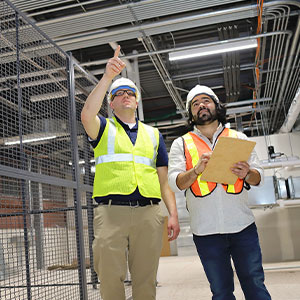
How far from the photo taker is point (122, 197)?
2.40 meters

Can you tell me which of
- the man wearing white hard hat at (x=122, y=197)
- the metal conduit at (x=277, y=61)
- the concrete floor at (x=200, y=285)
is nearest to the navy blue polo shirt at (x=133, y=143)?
the man wearing white hard hat at (x=122, y=197)

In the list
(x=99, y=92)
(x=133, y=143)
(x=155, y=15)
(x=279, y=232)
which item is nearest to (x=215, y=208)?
(x=133, y=143)

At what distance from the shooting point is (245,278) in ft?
7.10

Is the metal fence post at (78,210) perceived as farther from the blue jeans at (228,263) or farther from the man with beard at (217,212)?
the blue jeans at (228,263)

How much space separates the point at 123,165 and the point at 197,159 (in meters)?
0.48

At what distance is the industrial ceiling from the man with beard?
3338 millimetres

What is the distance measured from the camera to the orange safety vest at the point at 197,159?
2293 mm

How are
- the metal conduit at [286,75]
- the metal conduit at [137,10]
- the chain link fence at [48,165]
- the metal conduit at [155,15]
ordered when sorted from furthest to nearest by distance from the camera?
the metal conduit at [286,75] < the metal conduit at [155,15] < the metal conduit at [137,10] < the chain link fence at [48,165]

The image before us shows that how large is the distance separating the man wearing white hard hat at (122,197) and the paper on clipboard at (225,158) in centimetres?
47

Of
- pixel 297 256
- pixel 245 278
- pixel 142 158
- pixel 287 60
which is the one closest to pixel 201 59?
pixel 287 60

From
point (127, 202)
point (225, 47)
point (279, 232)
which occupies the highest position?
point (225, 47)

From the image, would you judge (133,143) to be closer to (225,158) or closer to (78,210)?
(225,158)

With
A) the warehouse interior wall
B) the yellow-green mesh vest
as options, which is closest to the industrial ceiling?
the warehouse interior wall

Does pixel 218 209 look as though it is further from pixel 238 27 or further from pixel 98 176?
pixel 238 27
